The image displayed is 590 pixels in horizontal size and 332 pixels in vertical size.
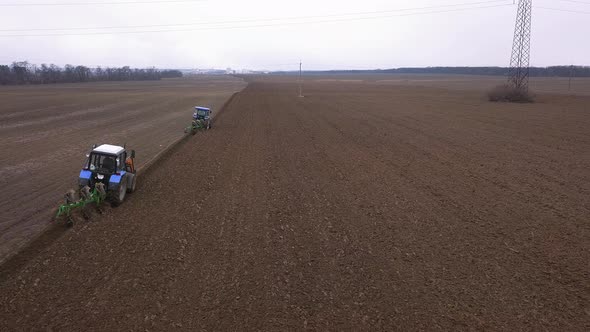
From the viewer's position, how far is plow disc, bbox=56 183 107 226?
35.7 ft

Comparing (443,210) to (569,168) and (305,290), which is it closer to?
(305,290)

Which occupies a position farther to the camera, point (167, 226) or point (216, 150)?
point (216, 150)

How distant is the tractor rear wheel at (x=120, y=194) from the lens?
1225 cm

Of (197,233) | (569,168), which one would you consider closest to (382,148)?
(569,168)

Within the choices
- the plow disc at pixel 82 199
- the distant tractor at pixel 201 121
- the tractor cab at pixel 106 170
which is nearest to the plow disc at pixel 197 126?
the distant tractor at pixel 201 121

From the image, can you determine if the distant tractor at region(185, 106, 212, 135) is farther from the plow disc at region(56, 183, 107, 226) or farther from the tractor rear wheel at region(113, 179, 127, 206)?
the plow disc at region(56, 183, 107, 226)

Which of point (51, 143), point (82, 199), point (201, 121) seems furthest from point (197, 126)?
point (82, 199)

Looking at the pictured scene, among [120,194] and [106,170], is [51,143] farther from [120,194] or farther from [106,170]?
[120,194]

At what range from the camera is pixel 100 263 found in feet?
28.9

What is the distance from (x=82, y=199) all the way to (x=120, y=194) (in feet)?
3.78

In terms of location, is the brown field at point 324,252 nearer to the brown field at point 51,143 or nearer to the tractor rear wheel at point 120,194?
the tractor rear wheel at point 120,194

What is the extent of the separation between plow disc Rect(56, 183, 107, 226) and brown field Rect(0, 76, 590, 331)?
474 millimetres

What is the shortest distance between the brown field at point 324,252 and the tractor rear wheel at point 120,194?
8.6 inches

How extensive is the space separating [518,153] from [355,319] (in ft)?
54.9
